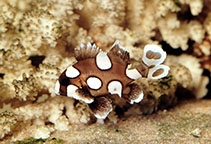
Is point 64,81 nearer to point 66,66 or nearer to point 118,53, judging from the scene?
point 66,66

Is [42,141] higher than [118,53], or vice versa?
[118,53]

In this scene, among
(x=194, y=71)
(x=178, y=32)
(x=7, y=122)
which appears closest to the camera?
(x=7, y=122)

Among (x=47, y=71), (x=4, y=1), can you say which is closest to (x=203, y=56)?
(x=47, y=71)

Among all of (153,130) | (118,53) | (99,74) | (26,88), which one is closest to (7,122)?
(26,88)

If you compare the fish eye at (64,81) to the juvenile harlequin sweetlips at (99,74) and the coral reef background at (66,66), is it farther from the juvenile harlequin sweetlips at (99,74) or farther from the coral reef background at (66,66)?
the coral reef background at (66,66)

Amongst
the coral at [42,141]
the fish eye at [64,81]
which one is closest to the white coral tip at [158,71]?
the fish eye at [64,81]

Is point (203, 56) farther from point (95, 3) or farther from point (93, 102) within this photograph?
point (93, 102)
